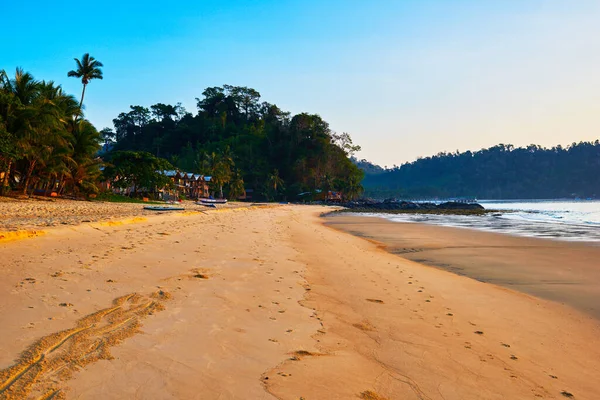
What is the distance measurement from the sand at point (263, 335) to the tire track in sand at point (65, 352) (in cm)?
1

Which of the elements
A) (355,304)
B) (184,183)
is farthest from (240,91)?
(355,304)

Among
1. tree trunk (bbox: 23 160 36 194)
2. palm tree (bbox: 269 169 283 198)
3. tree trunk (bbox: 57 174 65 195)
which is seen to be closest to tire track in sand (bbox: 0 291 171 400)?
tree trunk (bbox: 23 160 36 194)

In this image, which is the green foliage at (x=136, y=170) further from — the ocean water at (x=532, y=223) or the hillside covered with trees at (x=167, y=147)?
the ocean water at (x=532, y=223)

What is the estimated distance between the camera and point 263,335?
3.96 meters

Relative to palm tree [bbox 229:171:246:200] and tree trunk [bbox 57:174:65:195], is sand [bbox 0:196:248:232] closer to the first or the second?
tree trunk [bbox 57:174:65:195]

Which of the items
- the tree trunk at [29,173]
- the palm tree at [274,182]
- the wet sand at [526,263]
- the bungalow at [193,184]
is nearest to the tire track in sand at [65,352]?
the wet sand at [526,263]

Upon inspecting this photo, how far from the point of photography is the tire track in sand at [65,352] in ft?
8.13

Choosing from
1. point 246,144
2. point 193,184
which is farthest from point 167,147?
point 193,184

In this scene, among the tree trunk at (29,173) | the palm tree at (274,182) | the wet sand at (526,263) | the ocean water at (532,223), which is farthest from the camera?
the palm tree at (274,182)

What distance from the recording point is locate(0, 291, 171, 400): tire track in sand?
2.48 metres

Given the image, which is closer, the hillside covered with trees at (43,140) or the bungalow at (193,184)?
the hillside covered with trees at (43,140)

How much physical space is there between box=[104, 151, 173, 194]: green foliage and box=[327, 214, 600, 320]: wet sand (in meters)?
33.6

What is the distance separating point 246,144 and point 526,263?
9720cm

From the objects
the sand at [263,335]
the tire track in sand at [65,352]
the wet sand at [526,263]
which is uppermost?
the tire track in sand at [65,352]
